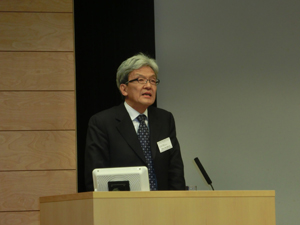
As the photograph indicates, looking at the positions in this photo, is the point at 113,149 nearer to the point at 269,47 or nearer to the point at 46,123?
the point at 46,123

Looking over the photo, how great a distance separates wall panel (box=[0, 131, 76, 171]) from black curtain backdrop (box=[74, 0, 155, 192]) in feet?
0.74

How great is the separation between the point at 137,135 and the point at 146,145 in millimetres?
90

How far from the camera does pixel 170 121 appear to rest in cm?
318

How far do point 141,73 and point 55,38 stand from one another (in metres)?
0.93

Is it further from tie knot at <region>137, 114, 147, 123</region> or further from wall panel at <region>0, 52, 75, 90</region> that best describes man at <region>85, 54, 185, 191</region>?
wall panel at <region>0, 52, 75, 90</region>

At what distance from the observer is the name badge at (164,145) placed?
297 centimetres

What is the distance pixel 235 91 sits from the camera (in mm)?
4152

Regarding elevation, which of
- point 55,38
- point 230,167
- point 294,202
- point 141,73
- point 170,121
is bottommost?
point 294,202

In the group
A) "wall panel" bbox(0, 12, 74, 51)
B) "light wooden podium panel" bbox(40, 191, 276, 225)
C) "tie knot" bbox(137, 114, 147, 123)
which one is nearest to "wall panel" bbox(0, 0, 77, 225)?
"wall panel" bbox(0, 12, 74, 51)

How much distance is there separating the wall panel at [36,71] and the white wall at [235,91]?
938 mm

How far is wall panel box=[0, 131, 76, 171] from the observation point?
346 cm

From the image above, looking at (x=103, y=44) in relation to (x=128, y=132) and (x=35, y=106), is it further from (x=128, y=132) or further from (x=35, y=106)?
(x=128, y=132)

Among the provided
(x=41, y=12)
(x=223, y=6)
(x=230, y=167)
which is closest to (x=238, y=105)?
(x=230, y=167)

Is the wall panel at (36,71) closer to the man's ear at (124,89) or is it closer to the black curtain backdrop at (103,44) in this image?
the black curtain backdrop at (103,44)
